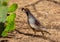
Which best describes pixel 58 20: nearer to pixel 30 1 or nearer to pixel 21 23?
pixel 21 23

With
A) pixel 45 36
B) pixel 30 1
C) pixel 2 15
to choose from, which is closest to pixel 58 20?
pixel 45 36

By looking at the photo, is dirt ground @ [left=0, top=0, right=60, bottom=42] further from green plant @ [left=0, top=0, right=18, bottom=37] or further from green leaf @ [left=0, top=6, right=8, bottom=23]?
green leaf @ [left=0, top=6, right=8, bottom=23]

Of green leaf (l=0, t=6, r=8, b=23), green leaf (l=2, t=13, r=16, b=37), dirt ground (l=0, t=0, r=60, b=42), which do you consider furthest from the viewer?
dirt ground (l=0, t=0, r=60, b=42)

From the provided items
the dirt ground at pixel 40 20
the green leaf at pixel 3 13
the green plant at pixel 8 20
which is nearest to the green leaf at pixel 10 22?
the green plant at pixel 8 20

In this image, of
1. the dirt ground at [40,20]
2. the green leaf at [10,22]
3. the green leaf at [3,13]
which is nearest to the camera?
the green leaf at [3,13]

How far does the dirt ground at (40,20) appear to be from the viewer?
13.3ft

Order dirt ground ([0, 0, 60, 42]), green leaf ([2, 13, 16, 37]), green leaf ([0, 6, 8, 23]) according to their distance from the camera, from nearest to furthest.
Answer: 1. green leaf ([0, 6, 8, 23])
2. green leaf ([2, 13, 16, 37])
3. dirt ground ([0, 0, 60, 42])

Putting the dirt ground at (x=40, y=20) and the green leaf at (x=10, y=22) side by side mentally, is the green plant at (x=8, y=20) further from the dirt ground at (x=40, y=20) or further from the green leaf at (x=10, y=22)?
the dirt ground at (x=40, y=20)

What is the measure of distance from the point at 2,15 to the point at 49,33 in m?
1.56

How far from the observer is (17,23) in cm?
448

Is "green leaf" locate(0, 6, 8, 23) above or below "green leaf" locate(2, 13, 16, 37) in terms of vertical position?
above

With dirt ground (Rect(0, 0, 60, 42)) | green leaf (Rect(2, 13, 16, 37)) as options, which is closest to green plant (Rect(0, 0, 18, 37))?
green leaf (Rect(2, 13, 16, 37))

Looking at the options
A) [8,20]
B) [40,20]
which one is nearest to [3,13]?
[8,20]

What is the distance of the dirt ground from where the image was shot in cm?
406
